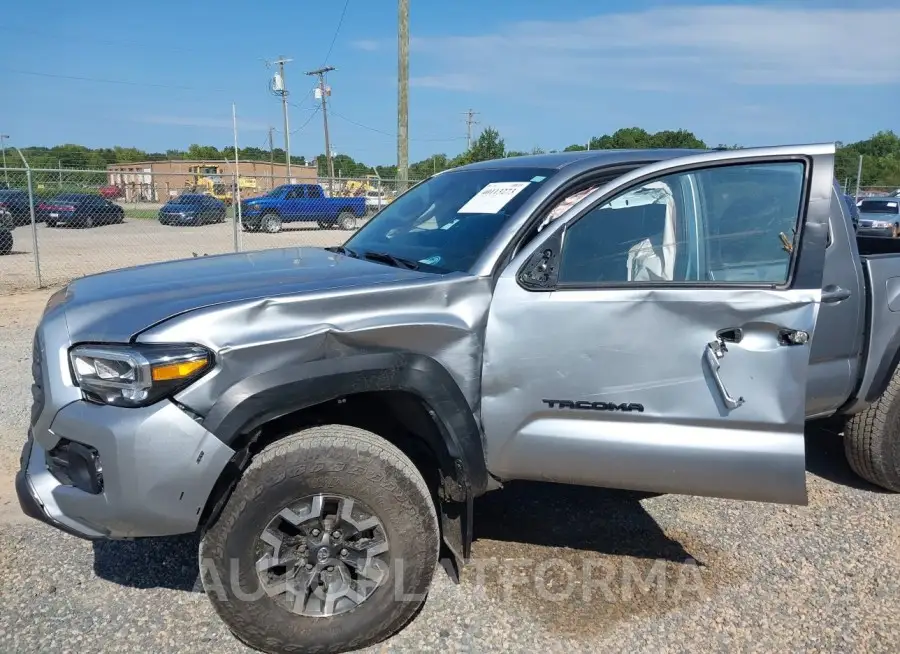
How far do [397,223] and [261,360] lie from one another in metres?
1.61

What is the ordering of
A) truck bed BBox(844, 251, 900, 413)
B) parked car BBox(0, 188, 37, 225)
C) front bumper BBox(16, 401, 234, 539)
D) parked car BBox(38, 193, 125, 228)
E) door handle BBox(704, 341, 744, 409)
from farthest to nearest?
parked car BBox(38, 193, 125, 228) → parked car BBox(0, 188, 37, 225) → truck bed BBox(844, 251, 900, 413) → door handle BBox(704, 341, 744, 409) → front bumper BBox(16, 401, 234, 539)

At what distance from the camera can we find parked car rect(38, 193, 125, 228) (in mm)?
19438

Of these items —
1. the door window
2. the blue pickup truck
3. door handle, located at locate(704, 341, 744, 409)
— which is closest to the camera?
door handle, located at locate(704, 341, 744, 409)

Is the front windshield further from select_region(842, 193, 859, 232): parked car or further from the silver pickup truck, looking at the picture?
select_region(842, 193, 859, 232): parked car

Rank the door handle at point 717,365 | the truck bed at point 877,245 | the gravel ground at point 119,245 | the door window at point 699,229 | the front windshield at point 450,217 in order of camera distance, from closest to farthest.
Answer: the door handle at point 717,365
the door window at point 699,229
the front windshield at point 450,217
the truck bed at point 877,245
the gravel ground at point 119,245

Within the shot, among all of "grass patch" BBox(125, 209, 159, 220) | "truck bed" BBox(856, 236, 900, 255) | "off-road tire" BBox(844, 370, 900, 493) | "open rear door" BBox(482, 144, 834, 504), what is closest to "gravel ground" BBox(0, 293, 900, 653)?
"off-road tire" BBox(844, 370, 900, 493)

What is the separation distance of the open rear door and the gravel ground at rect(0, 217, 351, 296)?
11.4 m

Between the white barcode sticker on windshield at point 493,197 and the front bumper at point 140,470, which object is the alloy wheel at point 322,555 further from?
the white barcode sticker on windshield at point 493,197

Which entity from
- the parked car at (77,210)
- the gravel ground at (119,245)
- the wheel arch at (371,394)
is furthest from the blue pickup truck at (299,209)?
the wheel arch at (371,394)

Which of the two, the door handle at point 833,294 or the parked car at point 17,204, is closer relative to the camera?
the door handle at point 833,294

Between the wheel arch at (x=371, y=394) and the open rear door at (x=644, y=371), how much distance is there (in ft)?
0.50

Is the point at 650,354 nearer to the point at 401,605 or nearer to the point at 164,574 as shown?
the point at 401,605

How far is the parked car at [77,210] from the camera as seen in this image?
63.8 ft

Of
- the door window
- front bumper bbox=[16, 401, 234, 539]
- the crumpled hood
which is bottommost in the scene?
front bumper bbox=[16, 401, 234, 539]
